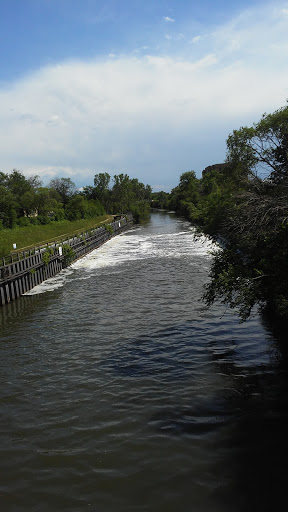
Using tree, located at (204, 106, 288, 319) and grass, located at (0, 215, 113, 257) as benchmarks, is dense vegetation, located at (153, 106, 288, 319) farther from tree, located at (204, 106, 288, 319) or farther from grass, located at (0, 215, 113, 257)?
grass, located at (0, 215, 113, 257)

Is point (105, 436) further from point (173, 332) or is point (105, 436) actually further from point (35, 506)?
point (173, 332)

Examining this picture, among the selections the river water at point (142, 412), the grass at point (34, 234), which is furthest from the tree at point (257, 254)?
the grass at point (34, 234)

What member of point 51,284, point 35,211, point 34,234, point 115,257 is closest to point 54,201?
point 35,211

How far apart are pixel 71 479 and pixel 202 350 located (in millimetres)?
8611

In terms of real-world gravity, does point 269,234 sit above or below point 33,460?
above

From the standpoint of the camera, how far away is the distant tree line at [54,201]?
64.4 metres

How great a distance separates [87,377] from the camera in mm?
14906

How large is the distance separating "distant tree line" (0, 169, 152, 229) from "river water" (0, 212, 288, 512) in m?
44.3

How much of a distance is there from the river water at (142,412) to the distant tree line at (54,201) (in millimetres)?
44301

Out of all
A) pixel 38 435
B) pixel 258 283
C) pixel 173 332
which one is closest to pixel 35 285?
pixel 173 332

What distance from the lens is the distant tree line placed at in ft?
211

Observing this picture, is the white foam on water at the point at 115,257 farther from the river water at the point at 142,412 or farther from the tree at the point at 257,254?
the tree at the point at 257,254

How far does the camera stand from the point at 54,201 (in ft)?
278

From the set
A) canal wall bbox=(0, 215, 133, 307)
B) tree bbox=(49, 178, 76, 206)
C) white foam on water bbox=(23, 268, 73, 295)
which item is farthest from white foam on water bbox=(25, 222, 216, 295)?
tree bbox=(49, 178, 76, 206)
